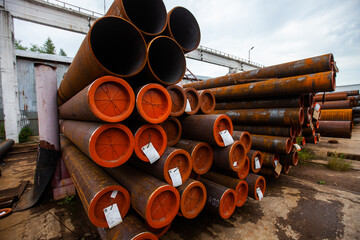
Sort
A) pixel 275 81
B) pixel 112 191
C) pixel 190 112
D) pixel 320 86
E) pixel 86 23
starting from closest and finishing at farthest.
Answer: pixel 112 191 → pixel 190 112 → pixel 320 86 → pixel 275 81 → pixel 86 23

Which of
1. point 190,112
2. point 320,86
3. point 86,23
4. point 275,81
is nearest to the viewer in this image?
point 190,112

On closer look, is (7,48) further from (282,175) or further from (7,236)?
(282,175)

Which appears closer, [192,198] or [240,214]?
[192,198]

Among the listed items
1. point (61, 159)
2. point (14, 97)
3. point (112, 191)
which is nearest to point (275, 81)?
point (112, 191)

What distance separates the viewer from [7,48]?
Result: 7.33 meters

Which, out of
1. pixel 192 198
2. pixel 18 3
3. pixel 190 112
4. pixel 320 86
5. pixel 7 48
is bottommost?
pixel 192 198

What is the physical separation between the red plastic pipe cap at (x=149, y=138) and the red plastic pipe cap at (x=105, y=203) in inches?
15.2

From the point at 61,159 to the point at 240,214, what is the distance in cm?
313

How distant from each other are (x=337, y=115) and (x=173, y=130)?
8.52m

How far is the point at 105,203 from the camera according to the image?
1437mm

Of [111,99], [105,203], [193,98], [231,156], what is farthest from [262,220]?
[111,99]

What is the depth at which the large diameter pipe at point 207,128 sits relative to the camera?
1.92 meters

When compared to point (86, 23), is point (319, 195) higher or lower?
lower

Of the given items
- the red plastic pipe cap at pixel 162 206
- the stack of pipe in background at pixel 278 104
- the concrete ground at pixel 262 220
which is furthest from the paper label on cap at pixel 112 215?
the stack of pipe in background at pixel 278 104
